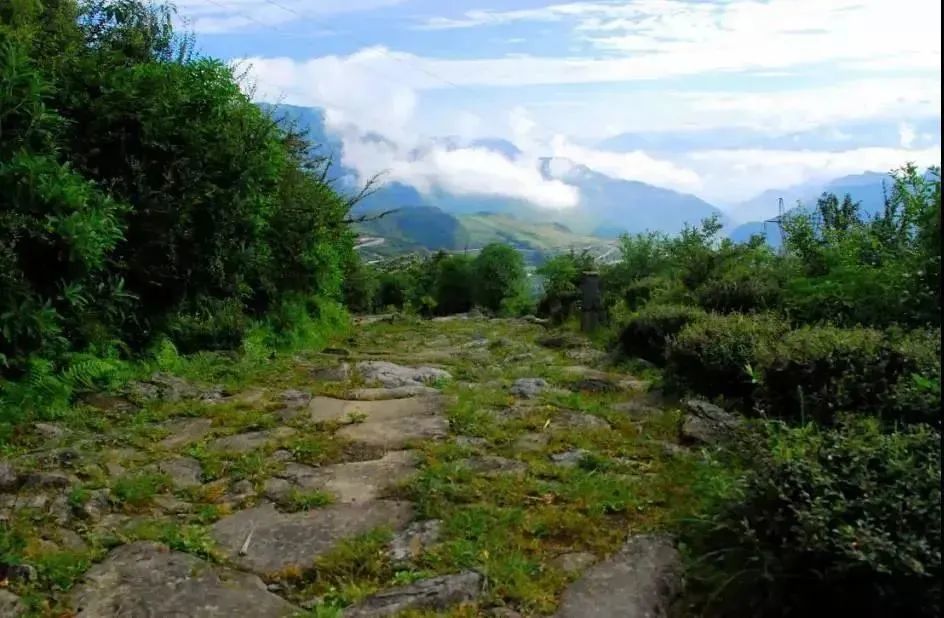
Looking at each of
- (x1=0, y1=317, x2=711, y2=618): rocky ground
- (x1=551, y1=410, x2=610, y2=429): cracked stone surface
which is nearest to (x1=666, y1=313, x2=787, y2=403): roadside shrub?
(x1=0, y1=317, x2=711, y2=618): rocky ground

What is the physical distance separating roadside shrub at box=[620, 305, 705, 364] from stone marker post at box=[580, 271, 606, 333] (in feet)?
13.2

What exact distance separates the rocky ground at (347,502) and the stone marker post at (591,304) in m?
6.26

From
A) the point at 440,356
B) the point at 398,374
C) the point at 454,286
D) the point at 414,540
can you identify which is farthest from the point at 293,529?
the point at 454,286

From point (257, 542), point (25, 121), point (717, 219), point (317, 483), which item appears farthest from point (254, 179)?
point (717, 219)

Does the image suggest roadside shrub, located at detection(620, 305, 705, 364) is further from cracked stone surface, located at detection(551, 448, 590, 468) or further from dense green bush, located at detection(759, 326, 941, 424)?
cracked stone surface, located at detection(551, 448, 590, 468)

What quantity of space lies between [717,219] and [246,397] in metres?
13.3

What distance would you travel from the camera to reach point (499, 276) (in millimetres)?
23188

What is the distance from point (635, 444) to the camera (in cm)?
542

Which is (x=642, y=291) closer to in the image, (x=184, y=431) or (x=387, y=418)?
(x=387, y=418)

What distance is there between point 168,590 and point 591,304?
10923mm

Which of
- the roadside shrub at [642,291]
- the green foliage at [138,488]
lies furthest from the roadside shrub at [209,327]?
the roadside shrub at [642,291]

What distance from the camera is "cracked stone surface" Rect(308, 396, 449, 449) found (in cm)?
570

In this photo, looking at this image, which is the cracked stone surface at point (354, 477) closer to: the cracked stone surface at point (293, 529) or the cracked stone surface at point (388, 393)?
the cracked stone surface at point (293, 529)

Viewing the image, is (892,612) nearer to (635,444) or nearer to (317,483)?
(635,444)
